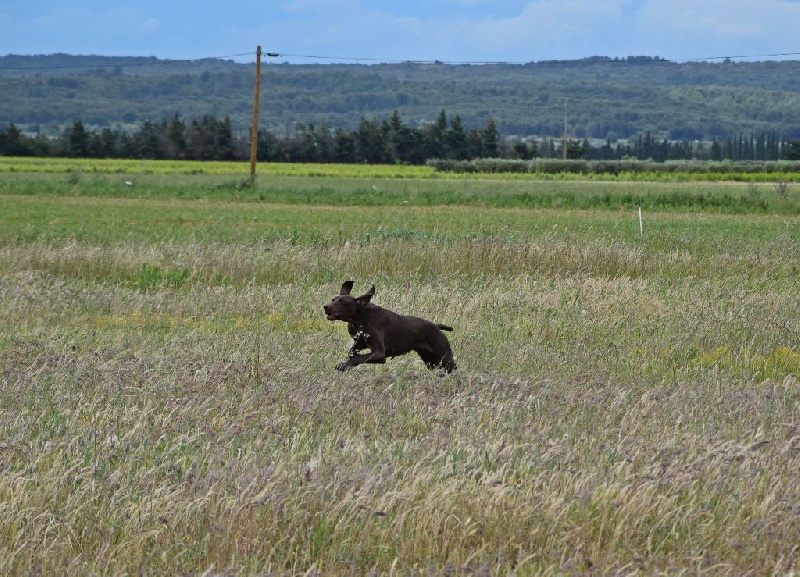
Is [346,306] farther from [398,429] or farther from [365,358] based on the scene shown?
[398,429]

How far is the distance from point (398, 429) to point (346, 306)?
165cm

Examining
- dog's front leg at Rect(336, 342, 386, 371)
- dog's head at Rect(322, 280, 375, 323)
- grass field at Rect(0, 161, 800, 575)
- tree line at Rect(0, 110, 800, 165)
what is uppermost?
tree line at Rect(0, 110, 800, 165)

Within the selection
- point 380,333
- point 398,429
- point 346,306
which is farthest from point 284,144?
point 398,429

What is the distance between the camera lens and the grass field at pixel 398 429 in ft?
18.2

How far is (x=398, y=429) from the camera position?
25.3 feet

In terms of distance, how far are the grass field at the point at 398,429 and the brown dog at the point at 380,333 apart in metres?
0.21

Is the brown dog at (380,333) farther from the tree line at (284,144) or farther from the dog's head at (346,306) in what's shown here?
the tree line at (284,144)

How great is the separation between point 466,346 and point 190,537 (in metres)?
6.22

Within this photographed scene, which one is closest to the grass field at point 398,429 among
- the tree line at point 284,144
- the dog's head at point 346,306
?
the dog's head at point 346,306

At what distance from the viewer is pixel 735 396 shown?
29.4 feet

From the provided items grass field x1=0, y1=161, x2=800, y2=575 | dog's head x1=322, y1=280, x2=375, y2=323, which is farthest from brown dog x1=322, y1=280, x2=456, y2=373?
grass field x1=0, y1=161, x2=800, y2=575

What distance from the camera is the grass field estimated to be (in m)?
5.55

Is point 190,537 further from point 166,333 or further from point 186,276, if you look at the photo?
point 186,276

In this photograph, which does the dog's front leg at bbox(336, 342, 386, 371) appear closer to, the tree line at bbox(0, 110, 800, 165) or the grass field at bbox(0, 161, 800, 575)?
the grass field at bbox(0, 161, 800, 575)
